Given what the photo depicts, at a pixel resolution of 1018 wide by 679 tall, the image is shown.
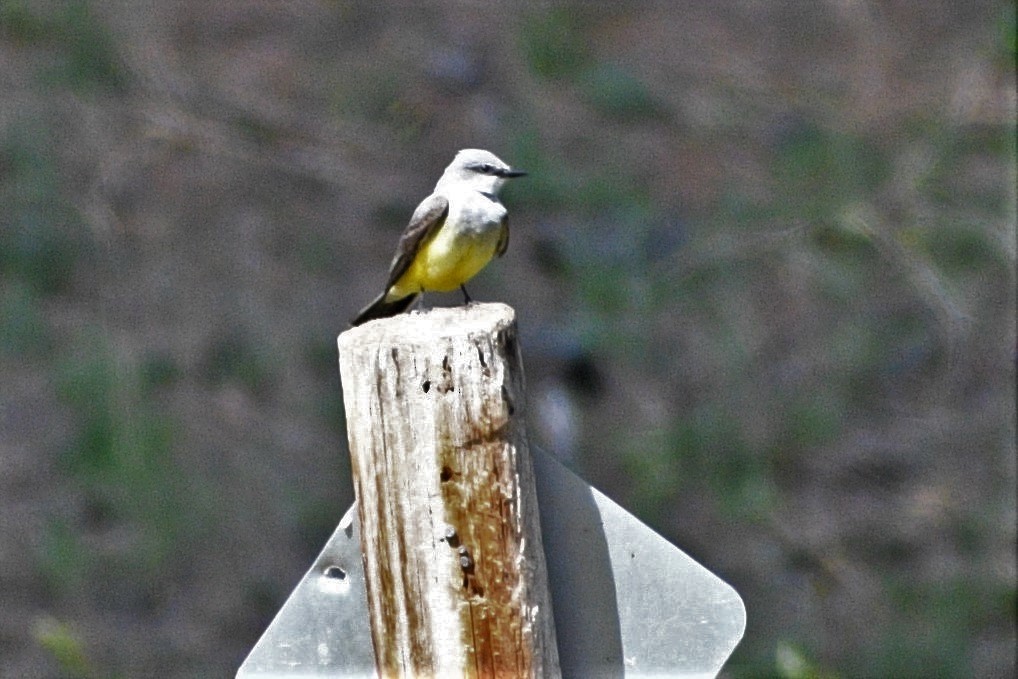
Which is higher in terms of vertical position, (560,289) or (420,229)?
(560,289)

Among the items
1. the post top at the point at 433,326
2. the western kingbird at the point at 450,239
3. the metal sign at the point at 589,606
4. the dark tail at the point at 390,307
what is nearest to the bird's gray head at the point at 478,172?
the western kingbird at the point at 450,239

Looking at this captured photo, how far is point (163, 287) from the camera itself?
716 cm

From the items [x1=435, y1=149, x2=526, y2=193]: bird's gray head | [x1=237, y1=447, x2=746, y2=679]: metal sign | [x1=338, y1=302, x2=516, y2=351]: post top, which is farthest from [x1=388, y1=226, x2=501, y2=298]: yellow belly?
[x1=237, y1=447, x2=746, y2=679]: metal sign

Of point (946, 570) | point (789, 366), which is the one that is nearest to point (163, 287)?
point (789, 366)

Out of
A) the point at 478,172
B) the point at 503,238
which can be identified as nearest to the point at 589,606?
the point at 503,238

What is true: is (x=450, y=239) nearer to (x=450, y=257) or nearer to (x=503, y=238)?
(x=450, y=257)

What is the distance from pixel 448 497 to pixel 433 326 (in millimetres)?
249

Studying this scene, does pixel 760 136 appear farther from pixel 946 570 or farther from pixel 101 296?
pixel 101 296

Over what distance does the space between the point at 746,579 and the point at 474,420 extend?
13.5 feet

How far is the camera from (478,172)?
4.13 meters

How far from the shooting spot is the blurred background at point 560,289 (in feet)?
19.2

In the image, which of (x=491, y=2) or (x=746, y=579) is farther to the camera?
(x=491, y=2)

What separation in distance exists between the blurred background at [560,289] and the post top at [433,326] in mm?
3080

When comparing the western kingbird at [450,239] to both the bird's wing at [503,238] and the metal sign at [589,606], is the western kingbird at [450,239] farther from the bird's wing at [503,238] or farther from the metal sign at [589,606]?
the metal sign at [589,606]
